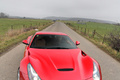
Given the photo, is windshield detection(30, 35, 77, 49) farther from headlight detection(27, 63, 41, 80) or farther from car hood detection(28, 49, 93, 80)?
headlight detection(27, 63, 41, 80)

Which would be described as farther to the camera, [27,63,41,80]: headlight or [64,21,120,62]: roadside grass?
[64,21,120,62]: roadside grass

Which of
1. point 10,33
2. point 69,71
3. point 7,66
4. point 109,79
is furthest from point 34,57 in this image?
point 10,33

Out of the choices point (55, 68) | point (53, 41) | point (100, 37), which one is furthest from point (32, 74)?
point (100, 37)

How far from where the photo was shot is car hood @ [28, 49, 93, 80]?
197 centimetres

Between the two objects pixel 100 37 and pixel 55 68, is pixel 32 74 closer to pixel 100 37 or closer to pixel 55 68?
pixel 55 68

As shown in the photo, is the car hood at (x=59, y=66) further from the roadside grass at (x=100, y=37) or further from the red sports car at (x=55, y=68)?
the roadside grass at (x=100, y=37)

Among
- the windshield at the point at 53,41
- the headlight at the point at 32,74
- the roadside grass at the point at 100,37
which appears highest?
the windshield at the point at 53,41

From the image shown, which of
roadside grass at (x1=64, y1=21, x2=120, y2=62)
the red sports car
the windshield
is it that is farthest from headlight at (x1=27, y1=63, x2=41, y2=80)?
roadside grass at (x1=64, y1=21, x2=120, y2=62)

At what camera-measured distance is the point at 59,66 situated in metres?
2.20

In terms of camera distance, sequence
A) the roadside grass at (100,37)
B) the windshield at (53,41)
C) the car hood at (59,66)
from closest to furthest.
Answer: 1. the car hood at (59,66)
2. the windshield at (53,41)
3. the roadside grass at (100,37)

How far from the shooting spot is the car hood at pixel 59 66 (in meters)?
1.97

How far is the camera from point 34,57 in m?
2.57

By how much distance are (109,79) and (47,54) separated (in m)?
2.28

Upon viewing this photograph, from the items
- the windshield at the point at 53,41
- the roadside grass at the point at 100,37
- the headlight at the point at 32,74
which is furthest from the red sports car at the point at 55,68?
the roadside grass at the point at 100,37
